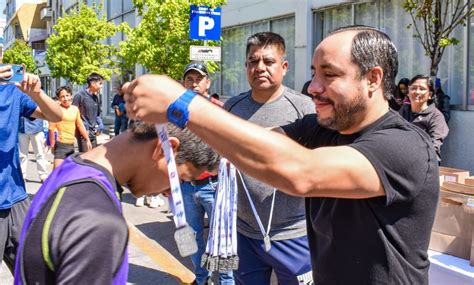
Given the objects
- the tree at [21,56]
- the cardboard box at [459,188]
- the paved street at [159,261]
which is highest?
the tree at [21,56]

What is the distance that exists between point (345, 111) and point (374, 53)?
0.21 metres

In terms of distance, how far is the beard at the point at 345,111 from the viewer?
74.5 inches

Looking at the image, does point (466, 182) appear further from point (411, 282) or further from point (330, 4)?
point (330, 4)

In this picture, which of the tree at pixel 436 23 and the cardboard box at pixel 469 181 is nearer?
the cardboard box at pixel 469 181

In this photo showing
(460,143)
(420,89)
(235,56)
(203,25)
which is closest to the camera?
(420,89)

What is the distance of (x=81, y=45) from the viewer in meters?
21.4

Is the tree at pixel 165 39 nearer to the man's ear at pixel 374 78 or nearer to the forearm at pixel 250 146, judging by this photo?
the man's ear at pixel 374 78

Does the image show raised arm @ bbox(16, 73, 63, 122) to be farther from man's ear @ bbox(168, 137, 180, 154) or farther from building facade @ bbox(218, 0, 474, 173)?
building facade @ bbox(218, 0, 474, 173)

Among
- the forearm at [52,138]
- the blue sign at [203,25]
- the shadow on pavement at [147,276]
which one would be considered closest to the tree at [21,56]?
the blue sign at [203,25]

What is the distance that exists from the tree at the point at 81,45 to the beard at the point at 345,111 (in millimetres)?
19551

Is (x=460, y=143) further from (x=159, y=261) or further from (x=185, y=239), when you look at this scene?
(x=185, y=239)

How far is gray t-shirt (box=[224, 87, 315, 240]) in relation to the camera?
11.3 ft

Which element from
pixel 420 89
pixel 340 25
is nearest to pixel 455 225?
pixel 420 89

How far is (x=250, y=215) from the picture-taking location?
11.4 feet
